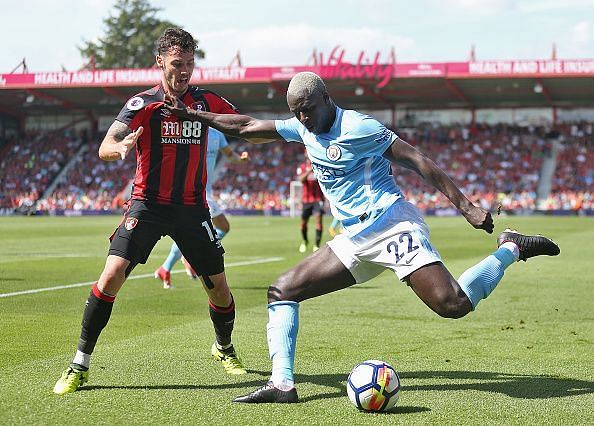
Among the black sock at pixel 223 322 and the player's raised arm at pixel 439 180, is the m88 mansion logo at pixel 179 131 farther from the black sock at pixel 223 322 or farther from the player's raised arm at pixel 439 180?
the player's raised arm at pixel 439 180

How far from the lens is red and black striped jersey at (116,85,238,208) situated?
6375 millimetres

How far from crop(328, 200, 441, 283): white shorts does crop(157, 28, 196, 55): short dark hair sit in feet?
5.83

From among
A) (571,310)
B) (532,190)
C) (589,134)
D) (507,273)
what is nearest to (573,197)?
(532,190)

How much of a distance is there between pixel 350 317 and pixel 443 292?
173 inches

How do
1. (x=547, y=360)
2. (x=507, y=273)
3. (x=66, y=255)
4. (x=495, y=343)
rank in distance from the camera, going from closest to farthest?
(x=547, y=360) → (x=495, y=343) → (x=507, y=273) → (x=66, y=255)

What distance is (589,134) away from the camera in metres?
51.5

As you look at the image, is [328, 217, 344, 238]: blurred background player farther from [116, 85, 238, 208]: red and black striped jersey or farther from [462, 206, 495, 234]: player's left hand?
[462, 206, 495, 234]: player's left hand

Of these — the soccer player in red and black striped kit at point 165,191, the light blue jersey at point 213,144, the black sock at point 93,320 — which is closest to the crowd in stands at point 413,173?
the light blue jersey at point 213,144

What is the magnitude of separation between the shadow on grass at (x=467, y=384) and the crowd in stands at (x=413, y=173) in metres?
40.2

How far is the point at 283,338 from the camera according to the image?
18.9 feet

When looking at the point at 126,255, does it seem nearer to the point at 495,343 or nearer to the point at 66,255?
the point at 495,343

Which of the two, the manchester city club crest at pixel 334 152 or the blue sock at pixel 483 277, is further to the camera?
the blue sock at pixel 483 277

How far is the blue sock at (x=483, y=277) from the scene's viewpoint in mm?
5785

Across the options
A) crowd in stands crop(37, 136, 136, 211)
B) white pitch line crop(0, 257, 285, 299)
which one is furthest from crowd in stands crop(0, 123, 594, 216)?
white pitch line crop(0, 257, 285, 299)
